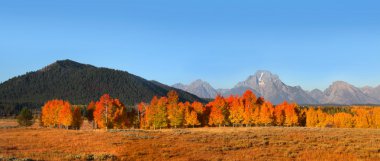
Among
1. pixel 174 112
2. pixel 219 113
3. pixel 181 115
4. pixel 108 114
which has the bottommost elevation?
pixel 181 115

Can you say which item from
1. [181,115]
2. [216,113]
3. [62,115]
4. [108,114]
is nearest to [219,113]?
[216,113]

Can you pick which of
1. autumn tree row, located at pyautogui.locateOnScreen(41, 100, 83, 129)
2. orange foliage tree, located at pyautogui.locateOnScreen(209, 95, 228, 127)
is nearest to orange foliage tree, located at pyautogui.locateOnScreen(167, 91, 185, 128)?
orange foliage tree, located at pyautogui.locateOnScreen(209, 95, 228, 127)

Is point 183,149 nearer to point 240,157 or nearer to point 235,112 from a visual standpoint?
point 240,157

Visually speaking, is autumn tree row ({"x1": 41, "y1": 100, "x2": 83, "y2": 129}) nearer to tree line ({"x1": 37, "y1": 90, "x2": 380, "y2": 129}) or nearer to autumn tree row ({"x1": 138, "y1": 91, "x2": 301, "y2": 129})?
tree line ({"x1": 37, "y1": 90, "x2": 380, "y2": 129})

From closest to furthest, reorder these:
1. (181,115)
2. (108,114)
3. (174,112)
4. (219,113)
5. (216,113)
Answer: (108,114) < (181,115) < (174,112) < (219,113) < (216,113)

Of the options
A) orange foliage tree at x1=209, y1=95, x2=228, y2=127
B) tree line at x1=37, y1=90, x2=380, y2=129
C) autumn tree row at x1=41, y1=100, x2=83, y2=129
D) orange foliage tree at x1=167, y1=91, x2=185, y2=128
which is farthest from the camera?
orange foliage tree at x1=209, y1=95, x2=228, y2=127

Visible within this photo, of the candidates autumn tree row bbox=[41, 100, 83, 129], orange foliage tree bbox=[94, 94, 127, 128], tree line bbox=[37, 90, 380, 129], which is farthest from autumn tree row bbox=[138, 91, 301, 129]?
autumn tree row bbox=[41, 100, 83, 129]

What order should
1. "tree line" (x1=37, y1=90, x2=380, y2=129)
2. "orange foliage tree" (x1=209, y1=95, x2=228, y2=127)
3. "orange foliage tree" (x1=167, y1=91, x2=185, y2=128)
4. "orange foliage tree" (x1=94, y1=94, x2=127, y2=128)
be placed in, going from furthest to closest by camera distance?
"orange foliage tree" (x1=209, y1=95, x2=228, y2=127) < "orange foliage tree" (x1=167, y1=91, x2=185, y2=128) < "tree line" (x1=37, y1=90, x2=380, y2=129) < "orange foliage tree" (x1=94, y1=94, x2=127, y2=128)

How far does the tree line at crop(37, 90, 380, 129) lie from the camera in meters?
89.2

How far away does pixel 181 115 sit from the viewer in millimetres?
93750

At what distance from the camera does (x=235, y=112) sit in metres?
101

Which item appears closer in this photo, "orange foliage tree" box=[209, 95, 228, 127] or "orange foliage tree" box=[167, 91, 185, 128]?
"orange foliage tree" box=[167, 91, 185, 128]

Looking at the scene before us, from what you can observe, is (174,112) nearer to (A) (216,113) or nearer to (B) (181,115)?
(B) (181,115)

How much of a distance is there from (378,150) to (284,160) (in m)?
13.6
